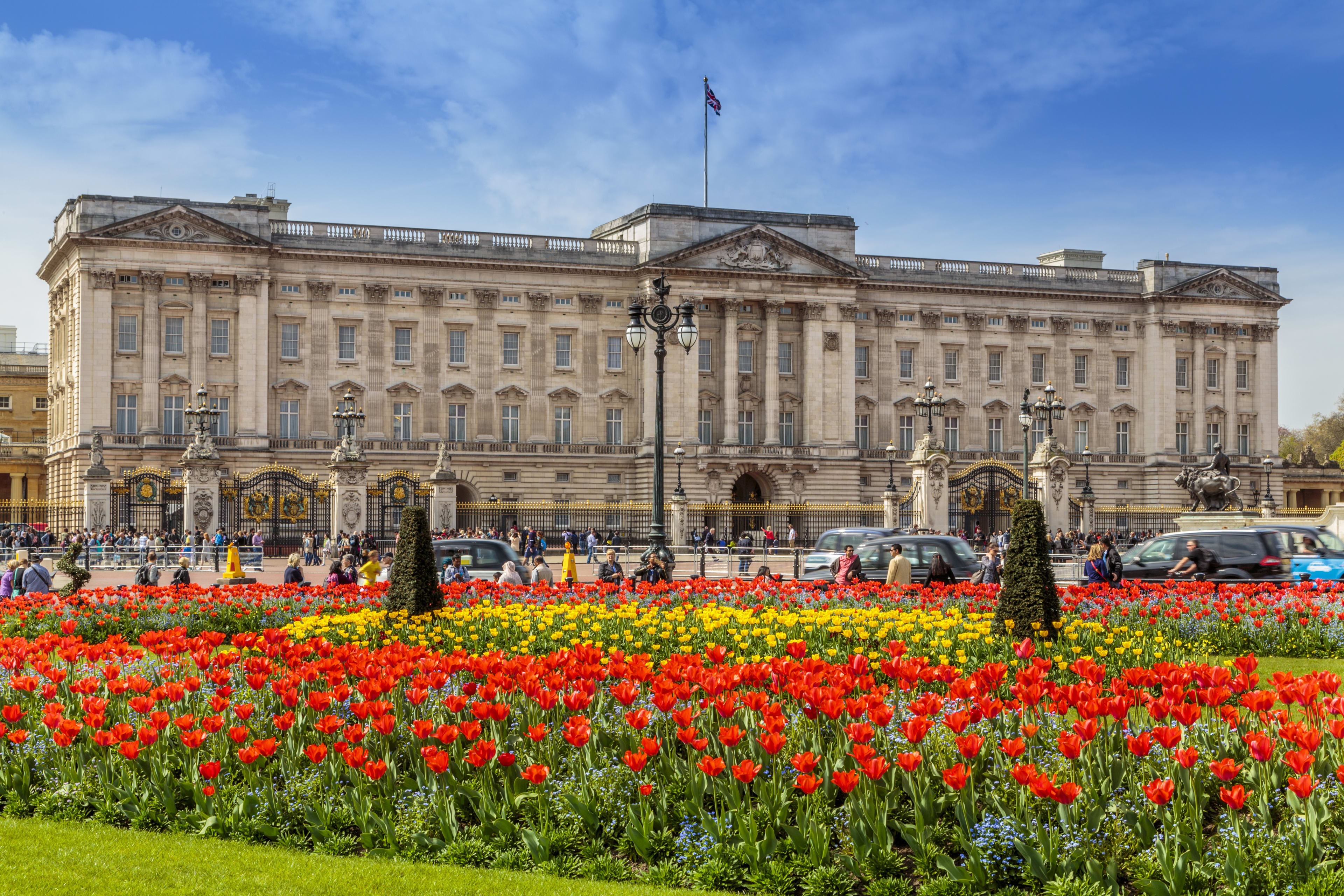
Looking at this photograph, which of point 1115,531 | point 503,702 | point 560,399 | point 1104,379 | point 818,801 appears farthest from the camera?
point 1104,379

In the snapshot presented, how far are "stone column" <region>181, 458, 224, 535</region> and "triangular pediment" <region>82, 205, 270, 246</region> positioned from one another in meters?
20.4

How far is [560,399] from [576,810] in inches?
2420

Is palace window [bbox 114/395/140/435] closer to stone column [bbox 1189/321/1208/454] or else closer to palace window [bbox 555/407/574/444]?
palace window [bbox 555/407/574/444]

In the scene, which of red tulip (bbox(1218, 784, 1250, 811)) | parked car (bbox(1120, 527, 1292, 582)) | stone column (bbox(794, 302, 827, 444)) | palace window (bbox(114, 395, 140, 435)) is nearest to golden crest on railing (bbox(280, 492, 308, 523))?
palace window (bbox(114, 395, 140, 435))

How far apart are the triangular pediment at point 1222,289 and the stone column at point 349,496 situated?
1938 inches

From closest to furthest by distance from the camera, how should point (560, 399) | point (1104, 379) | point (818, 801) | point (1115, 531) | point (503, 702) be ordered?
point (818, 801), point (503, 702), point (1115, 531), point (560, 399), point (1104, 379)

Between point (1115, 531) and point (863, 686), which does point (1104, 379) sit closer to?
point (1115, 531)

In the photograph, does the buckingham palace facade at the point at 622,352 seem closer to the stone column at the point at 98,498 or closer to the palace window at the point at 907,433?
the palace window at the point at 907,433

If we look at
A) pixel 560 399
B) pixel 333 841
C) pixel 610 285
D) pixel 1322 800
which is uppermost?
pixel 610 285

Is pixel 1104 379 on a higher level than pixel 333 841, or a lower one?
higher

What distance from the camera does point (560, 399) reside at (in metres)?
70.0

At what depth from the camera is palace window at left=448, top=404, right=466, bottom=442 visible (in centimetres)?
6844

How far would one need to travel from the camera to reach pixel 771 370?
232ft

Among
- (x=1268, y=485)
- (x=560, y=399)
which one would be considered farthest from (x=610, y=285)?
(x=1268, y=485)
